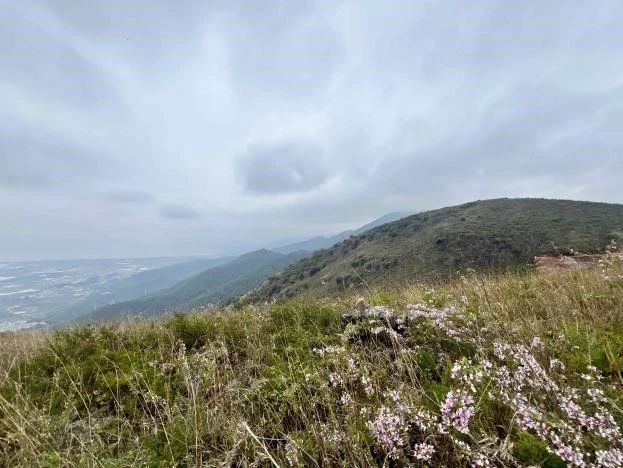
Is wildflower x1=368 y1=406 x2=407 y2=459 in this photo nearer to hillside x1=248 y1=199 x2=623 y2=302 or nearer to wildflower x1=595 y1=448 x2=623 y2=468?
wildflower x1=595 y1=448 x2=623 y2=468

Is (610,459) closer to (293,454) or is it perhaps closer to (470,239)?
(293,454)

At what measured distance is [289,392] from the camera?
3061 mm

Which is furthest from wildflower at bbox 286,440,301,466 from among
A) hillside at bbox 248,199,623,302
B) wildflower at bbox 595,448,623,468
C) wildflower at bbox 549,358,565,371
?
hillside at bbox 248,199,623,302

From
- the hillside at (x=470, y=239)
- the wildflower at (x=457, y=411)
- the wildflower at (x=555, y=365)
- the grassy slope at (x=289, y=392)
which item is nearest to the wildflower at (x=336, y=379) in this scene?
the grassy slope at (x=289, y=392)

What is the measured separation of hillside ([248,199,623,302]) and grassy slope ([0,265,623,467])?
90.5 ft

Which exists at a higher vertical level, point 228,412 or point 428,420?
point 428,420

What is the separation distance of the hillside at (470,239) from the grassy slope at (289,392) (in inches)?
1086

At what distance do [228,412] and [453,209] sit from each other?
8171 cm

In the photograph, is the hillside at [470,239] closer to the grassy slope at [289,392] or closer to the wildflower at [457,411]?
the grassy slope at [289,392]

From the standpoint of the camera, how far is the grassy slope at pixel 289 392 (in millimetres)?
2410

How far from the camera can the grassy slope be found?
2.41m

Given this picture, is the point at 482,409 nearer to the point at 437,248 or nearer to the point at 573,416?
the point at 573,416

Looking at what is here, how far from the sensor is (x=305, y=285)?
5603 centimetres

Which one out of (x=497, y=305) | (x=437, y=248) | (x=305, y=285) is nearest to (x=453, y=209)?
(x=437, y=248)
